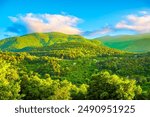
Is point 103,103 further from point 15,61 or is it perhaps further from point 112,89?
point 15,61

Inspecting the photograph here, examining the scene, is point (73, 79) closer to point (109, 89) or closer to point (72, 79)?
point (72, 79)

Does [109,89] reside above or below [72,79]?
above

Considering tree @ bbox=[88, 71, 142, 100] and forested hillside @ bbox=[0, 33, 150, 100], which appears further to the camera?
forested hillside @ bbox=[0, 33, 150, 100]

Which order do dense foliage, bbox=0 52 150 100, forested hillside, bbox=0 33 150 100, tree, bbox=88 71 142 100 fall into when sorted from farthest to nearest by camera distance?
dense foliage, bbox=0 52 150 100 < forested hillside, bbox=0 33 150 100 < tree, bbox=88 71 142 100

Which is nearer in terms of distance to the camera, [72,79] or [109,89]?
[109,89]

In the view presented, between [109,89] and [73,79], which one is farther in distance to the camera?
[73,79]

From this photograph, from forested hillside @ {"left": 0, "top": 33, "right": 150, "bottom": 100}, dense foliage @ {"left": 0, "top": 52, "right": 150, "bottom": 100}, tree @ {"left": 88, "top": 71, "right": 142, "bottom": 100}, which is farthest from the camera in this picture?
dense foliage @ {"left": 0, "top": 52, "right": 150, "bottom": 100}

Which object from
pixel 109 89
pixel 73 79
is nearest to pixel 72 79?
pixel 73 79

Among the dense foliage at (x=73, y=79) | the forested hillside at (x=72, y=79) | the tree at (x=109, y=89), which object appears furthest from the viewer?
the dense foliage at (x=73, y=79)

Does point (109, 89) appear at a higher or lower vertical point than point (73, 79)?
higher
